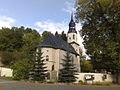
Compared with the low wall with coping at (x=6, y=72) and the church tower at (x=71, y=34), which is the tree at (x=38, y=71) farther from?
the church tower at (x=71, y=34)

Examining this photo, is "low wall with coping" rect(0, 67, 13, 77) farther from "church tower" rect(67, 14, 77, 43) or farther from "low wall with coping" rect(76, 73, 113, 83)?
"church tower" rect(67, 14, 77, 43)

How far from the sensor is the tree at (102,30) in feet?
167

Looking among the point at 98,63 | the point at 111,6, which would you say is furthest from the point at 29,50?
the point at 111,6

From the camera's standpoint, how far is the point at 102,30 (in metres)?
52.6

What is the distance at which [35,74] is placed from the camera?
5659cm

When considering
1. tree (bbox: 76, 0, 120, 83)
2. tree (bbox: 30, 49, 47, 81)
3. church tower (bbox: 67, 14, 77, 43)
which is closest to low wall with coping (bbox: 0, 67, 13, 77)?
tree (bbox: 30, 49, 47, 81)

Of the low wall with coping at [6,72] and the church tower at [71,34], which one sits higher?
the church tower at [71,34]

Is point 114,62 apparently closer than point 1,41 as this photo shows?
Yes

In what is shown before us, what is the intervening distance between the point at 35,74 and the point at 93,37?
12.1 meters

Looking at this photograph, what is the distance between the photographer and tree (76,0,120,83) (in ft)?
167

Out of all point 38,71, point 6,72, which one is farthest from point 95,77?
point 6,72

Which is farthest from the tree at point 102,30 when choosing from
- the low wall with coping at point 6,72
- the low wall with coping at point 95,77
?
the low wall with coping at point 6,72

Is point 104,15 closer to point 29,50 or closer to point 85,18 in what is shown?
point 85,18

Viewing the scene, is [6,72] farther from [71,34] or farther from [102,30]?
[71,34]
